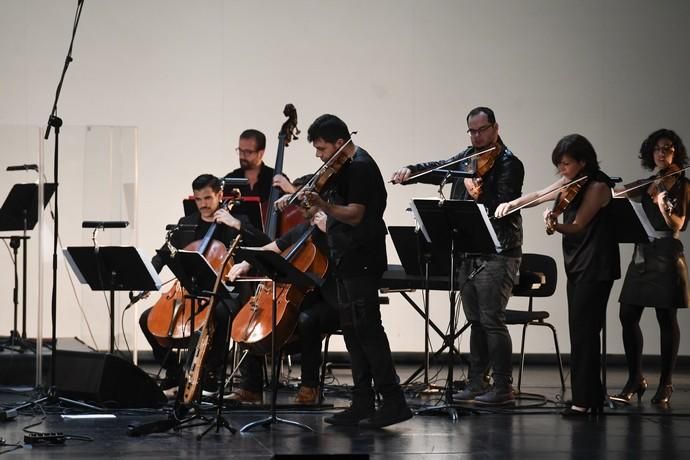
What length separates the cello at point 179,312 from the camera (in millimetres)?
5957

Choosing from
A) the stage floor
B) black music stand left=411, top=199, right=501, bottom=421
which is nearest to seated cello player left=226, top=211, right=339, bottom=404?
the stage floor

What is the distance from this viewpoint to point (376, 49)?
8.60 metres

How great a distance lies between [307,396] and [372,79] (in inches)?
137

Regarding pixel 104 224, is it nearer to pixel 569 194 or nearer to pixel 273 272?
pixel 273 272

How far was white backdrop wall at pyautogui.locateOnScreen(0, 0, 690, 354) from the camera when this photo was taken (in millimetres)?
8359


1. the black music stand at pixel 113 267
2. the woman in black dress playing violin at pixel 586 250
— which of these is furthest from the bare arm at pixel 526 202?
the black music stand at pixel 113 267

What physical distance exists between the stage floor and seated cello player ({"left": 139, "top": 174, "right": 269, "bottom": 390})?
579 millimetres

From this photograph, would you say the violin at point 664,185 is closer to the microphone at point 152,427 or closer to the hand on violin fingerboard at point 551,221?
the hand on violin fingerboard at point 551,221

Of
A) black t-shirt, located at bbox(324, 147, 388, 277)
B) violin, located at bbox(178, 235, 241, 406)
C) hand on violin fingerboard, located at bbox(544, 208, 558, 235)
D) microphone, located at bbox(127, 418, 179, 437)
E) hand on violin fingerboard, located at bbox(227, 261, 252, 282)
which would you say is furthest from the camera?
hand on violin fingerboard, located at bbox(227, 261, 252, 282)

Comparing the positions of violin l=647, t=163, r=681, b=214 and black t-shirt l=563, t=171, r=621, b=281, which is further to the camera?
violin l=647, t=163, r=681, b=214

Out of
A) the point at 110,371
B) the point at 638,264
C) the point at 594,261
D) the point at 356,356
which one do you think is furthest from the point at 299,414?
the point at 638,264

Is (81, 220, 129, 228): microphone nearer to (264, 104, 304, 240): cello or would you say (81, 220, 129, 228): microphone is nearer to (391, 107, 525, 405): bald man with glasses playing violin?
(264, 104, 304, 240): cello

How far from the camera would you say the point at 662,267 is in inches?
241

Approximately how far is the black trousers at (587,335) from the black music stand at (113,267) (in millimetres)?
2192
